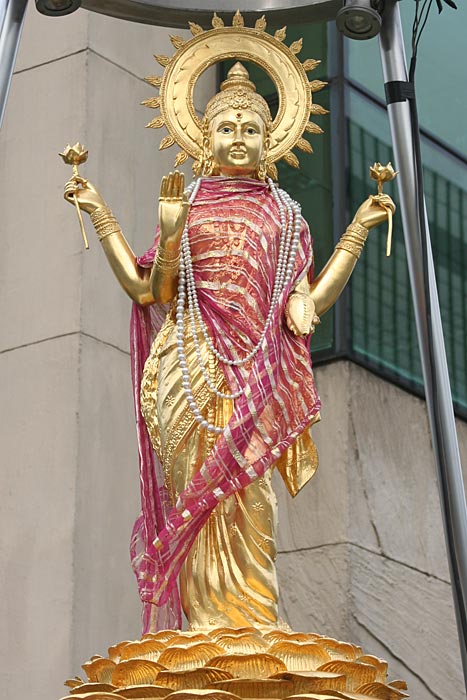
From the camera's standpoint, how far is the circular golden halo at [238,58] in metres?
6.26

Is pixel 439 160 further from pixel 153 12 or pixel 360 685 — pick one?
pixel 360 685

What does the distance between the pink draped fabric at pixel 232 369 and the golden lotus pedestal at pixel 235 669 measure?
378 millimetres

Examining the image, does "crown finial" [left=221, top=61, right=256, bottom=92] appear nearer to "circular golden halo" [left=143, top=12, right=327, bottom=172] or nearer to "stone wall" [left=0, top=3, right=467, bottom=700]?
"circular golden halo" [left=143, top=12, right=327, bottom=172]

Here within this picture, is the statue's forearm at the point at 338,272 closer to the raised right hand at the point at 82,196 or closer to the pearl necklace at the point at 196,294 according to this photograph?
the pearl necklace at the point at 196,294

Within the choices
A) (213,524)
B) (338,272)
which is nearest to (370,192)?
(338,272)

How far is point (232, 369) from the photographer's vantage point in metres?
5.81

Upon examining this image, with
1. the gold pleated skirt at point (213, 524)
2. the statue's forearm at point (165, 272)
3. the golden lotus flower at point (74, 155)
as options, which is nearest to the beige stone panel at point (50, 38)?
the golden lotus flower at point (74, 155)

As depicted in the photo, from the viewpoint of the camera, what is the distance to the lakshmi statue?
566 centimetres

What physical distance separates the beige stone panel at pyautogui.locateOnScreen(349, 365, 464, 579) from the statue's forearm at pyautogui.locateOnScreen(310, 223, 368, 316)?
1.86 metres

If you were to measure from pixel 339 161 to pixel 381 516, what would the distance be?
159 cm

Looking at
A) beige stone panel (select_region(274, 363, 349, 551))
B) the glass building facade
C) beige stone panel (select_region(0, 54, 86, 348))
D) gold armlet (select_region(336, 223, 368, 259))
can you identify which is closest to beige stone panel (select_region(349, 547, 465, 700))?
beige stone panel (select_region(274, 363, 349, 551))

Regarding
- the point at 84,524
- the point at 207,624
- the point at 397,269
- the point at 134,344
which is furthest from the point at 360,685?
the point at 397,269

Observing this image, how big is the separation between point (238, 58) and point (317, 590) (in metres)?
2.39

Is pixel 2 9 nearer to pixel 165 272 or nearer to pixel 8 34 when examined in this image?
→ pixel 8 34
